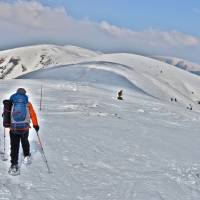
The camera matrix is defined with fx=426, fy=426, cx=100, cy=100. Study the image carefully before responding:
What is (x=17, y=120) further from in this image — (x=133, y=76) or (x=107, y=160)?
Result: (x=133, y=76)

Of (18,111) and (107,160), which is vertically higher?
(18,111)

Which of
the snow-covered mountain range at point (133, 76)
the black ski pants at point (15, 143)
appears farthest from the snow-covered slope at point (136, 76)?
the black ski pants at point (15, 143)

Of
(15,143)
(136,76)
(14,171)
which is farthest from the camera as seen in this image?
(136,76)

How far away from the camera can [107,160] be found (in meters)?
14.9

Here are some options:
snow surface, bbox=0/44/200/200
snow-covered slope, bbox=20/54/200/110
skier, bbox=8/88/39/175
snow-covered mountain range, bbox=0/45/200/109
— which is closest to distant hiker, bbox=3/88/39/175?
skier, bbox=8/88/39/175

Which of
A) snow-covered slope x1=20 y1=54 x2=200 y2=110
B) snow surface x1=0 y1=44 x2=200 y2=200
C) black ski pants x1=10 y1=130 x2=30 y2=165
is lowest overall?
snow-covered slope x1=20 y1=54 x2=200 y2=110

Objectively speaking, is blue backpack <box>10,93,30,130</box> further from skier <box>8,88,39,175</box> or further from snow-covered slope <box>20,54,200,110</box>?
snow-covered slope <box>20,54,200,110</box>

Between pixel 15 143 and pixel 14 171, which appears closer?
pixel 14 171

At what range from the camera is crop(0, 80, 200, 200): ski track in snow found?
37.1 ft

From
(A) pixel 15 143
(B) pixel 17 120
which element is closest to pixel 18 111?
(B) pixel 17 120

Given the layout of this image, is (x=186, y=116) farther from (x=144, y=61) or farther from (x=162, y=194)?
(x=144, y=61)

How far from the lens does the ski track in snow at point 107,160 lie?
37.1 ft

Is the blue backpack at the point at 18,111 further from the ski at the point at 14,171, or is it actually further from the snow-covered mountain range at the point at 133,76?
the snow-covered mountain range at the point at 133,76

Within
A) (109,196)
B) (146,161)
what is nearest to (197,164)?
(146,161)
